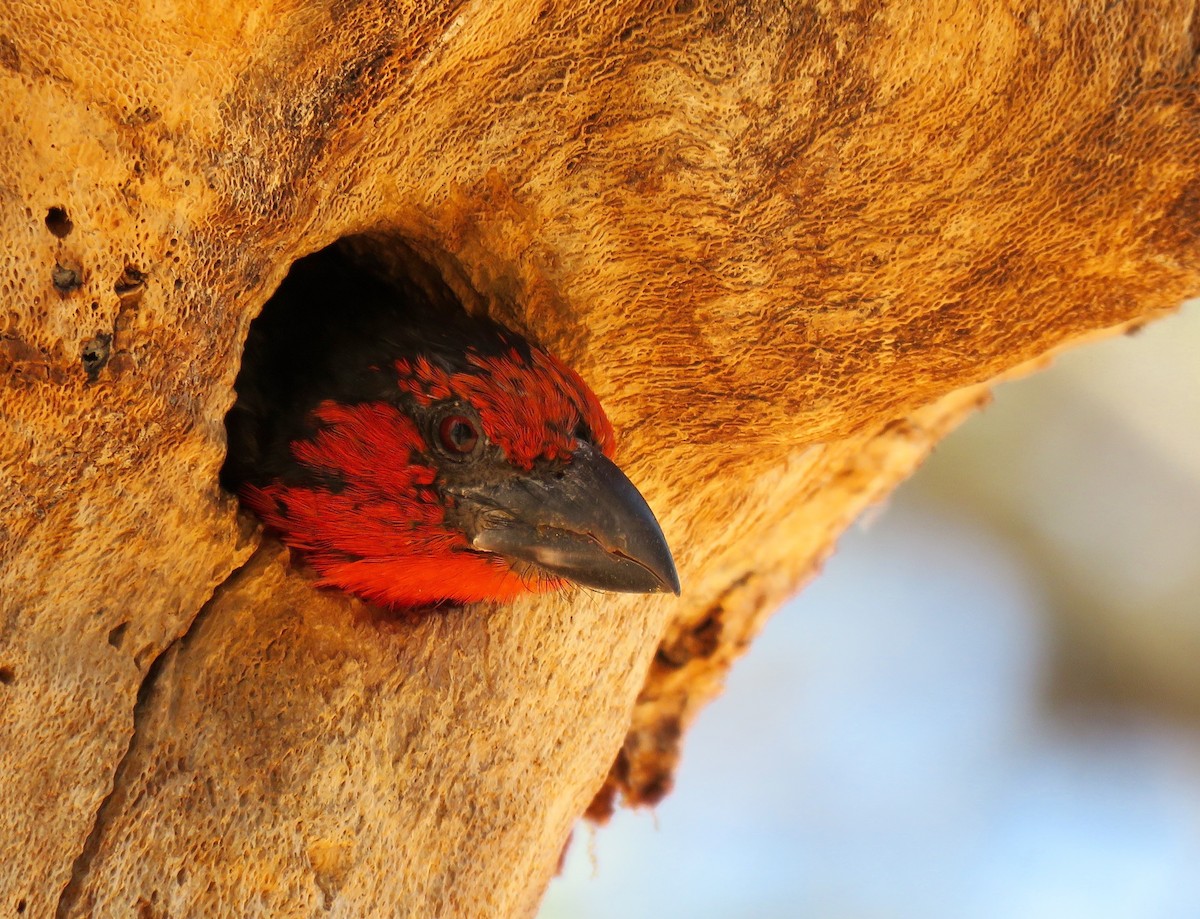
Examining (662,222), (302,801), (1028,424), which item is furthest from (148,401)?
(1028,424)

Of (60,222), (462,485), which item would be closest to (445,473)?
(462,485)

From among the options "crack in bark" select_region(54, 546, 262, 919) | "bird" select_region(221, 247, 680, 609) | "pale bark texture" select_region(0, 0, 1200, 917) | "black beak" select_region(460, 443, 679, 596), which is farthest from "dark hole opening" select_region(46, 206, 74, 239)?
"black beak" select_region(460, 443, 679, 596)

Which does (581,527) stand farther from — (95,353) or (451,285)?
(95,353)

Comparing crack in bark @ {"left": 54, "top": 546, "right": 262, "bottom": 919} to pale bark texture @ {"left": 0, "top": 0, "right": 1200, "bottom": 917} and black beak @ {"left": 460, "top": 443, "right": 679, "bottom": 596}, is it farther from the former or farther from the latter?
black beak @ {"left": 460, "top": 443, "right": 679, "bottom": 596}

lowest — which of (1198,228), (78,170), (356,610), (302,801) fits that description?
(302,801)

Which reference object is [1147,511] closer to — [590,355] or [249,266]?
[590,355]
